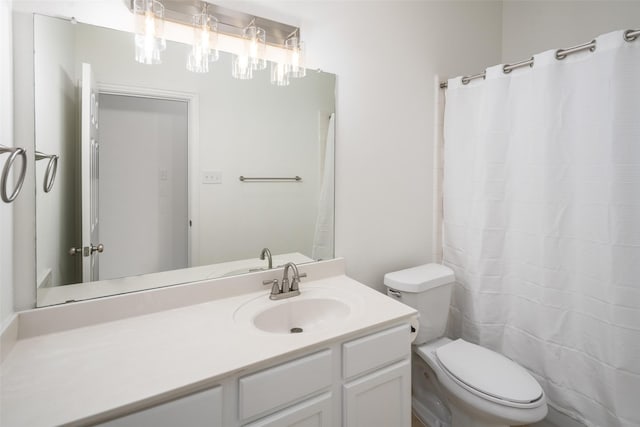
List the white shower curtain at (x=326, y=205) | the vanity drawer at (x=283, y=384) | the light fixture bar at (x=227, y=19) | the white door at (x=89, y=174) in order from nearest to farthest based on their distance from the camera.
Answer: the vanity drawer at (x=283, y=384)
the white door at (x=89, y=174)
the light fixture bar at (x=227, y=19)
the white shower curtain at (x=326, y=205)

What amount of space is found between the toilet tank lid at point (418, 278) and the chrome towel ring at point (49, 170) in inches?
58.2

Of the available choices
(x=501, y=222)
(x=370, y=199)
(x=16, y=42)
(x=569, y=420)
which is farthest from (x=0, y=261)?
(x=569, y=420)

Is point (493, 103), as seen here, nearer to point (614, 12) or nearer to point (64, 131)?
point (614, 12)

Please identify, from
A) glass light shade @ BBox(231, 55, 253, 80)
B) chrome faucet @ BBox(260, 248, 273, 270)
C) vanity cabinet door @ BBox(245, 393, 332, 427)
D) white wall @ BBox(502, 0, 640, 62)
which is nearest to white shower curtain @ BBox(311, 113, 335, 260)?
chrome faucet @ BBox(260, 248, 273, 270)

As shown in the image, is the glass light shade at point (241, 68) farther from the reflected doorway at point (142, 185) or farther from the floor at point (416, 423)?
the floor at point (416, 423)

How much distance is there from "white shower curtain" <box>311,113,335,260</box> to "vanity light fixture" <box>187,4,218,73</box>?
0.61 meters

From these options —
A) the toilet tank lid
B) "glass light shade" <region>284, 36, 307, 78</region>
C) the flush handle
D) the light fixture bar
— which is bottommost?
the flush handle

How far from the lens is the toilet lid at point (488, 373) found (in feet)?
4.17

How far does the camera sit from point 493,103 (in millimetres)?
1671

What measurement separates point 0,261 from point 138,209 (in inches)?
16.1

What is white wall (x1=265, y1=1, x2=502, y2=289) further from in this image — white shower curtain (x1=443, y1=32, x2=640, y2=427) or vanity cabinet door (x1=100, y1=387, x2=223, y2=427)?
vanity cabinet door (x1=100, y1=387, x2=223, y2=427)

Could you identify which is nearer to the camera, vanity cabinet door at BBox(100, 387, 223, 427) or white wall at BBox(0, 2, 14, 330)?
vanity cabinet door at BBox(100, 387, 223, 427)

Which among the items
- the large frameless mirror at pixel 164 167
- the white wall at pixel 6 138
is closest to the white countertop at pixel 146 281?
the large frameless mirror at pixel 164 167

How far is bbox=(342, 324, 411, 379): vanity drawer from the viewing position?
105 centimetres
